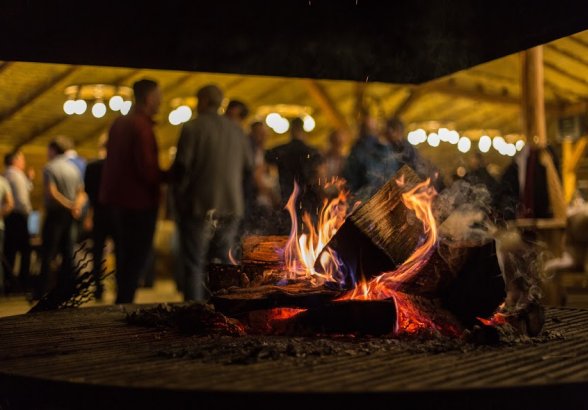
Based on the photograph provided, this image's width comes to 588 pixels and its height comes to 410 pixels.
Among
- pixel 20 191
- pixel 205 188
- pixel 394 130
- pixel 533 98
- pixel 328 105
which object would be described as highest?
pixel 328 105

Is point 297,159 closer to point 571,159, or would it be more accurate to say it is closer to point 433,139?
point 433,139

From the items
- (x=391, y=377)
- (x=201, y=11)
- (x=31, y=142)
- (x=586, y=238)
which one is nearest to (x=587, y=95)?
(x=586, y=238)

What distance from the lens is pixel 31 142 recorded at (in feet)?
62.0

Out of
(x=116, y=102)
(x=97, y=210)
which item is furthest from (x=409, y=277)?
(x=116, y=102)

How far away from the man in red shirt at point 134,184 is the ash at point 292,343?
7.99 feet

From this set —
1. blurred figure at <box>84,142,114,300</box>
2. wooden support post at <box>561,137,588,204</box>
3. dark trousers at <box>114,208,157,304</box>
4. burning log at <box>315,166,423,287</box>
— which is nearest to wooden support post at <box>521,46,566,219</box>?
blurred figure at <box>84,142,114,300</box>

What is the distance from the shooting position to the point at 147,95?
5957 millimetres

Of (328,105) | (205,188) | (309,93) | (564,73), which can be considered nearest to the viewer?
(205,188)

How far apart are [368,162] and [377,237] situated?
396 centimetres

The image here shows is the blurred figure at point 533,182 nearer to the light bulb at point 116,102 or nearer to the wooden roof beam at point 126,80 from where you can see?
the light bulb at point 116,102

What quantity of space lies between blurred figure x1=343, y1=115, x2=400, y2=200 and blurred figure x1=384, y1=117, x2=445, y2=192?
94 mm

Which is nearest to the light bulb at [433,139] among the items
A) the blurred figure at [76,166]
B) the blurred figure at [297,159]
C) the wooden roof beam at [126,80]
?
the wooden roof beam at [126,80]

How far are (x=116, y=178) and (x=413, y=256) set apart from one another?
3.21 meters

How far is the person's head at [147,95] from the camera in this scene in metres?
5.91
